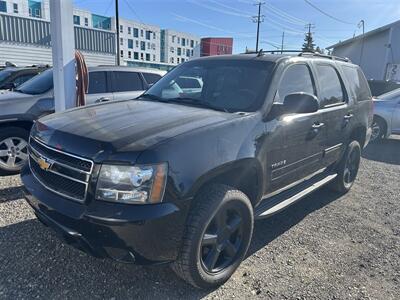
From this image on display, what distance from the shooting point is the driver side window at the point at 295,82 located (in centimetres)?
349

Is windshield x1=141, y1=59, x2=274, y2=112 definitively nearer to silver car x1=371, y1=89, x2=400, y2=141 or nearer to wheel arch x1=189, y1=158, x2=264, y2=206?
wheel arch x1=189, y1=158, x2=264, y2=206

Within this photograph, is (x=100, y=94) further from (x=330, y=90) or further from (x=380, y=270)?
(x=380, y=270)

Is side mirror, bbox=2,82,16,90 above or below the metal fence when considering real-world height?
below

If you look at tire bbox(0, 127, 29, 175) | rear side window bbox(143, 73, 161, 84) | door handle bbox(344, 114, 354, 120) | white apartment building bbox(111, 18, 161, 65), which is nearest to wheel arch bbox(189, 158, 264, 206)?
door handle bbox(344, 114, 354, 120)

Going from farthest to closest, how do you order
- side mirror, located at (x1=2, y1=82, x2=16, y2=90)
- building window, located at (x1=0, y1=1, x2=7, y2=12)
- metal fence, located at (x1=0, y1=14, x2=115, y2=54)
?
building window, located at (x1=0, y1=1, x2=7, y2=12), metal fence, located at (x1=0, y1=14, x2=115, y2=54), side mirror, located at (x1=2, y1=82, x2=16, y2=90)

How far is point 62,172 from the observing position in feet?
8.20

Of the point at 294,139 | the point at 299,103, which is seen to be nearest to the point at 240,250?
the point at 294,139

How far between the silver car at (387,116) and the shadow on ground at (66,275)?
7672mm

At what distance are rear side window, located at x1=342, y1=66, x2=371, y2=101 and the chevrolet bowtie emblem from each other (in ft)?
13.5

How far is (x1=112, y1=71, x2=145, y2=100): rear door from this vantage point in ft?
21.2

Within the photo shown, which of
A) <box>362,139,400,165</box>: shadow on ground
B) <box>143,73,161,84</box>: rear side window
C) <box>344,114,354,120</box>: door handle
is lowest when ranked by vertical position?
A: <box>362,139,400,165</box>: shadow on ground

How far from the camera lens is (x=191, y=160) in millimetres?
2422

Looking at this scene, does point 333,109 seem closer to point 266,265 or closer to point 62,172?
point 266,265

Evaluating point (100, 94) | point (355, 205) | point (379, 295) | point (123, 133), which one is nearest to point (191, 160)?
point (123, 133)
